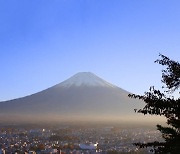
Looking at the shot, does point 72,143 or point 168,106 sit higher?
point 168,106

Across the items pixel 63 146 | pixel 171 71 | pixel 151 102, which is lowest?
pixel 63 146

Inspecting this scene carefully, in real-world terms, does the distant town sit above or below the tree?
below

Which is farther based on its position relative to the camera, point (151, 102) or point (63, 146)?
point (63, 146)

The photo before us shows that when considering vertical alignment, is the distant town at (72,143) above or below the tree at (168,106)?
below

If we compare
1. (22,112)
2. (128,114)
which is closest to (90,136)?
(22,112)

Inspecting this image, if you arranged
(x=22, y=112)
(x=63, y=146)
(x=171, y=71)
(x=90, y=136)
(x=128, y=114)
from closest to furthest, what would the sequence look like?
(x=171, y=71) < (x=63, y=146) < (x=90, y=136) < (x=22, y=112) < (x=128, y=114)

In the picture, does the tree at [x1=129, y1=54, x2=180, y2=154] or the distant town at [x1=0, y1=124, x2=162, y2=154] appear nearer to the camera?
the tree at [x1=129, y1=54, x2=180, y2=154]

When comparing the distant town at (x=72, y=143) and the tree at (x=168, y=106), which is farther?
the distant town at (x=72, y=143)

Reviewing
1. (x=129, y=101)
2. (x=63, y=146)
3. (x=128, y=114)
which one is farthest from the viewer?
(x=129, y=101)

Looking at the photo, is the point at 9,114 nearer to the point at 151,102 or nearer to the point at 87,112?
the point at 87,112

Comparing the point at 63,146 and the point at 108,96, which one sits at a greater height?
the point at 108,96

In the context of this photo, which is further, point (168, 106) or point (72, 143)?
point (72, 143)
